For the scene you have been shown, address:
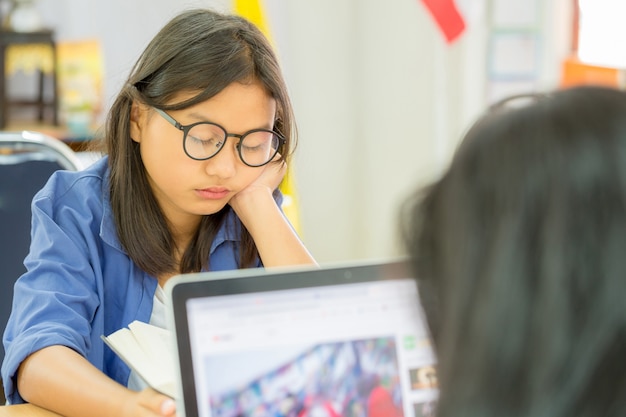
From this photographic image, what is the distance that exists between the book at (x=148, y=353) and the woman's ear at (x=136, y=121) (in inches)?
17.4

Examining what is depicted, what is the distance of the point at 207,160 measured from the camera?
130 cm

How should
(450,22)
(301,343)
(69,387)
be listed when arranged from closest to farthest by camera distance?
(301,343), (69,387), (450,22)

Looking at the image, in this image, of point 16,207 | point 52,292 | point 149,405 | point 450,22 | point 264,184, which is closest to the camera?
point 149,405

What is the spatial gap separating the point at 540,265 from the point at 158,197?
3.16 ft

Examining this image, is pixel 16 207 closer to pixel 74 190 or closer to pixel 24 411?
pixel 74 190

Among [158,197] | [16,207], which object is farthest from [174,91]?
[16,207]

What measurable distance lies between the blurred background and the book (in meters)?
1.95

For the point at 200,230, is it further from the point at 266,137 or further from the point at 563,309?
the point at 563,309

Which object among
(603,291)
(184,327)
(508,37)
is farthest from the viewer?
(508,37)

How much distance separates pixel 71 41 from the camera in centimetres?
322

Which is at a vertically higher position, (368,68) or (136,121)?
(136,121)

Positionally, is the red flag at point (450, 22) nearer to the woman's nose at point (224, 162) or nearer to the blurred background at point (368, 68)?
the blurred background at point (368, 68)

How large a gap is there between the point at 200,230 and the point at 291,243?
0.16 meters

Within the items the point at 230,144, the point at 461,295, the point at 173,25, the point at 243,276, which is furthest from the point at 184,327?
the point at 173,25
